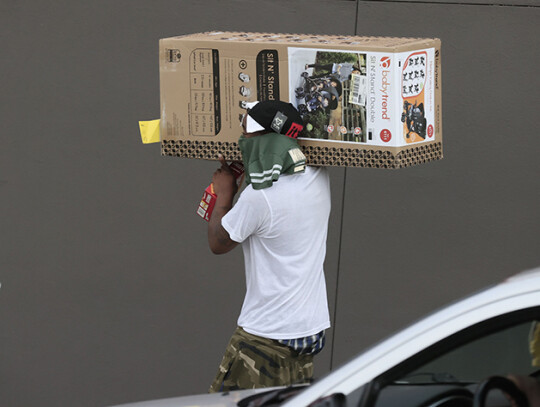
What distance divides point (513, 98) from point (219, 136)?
7.67 ft

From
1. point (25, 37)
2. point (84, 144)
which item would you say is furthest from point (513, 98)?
point (25, 37)

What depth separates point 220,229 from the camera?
367 cm

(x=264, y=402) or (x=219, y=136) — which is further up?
(x=219, y=136)

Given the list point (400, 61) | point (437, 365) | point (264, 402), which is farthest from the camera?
point (400, 61)

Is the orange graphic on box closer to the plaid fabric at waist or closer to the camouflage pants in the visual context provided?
the plaid fabric at waist

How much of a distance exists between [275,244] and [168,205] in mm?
1911

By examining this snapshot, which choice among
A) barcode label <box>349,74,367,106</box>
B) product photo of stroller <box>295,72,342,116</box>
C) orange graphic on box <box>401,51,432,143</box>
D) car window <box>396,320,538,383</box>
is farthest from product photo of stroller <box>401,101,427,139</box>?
car window <box>396,320,538,383</box>

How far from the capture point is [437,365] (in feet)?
7.97

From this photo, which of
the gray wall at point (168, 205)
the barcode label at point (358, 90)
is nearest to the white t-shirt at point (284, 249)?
the barcode label at point (358, 90)

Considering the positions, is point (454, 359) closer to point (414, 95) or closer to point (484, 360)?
point (484, 360)

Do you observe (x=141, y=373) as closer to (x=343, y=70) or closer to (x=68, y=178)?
(x=68, y=178)

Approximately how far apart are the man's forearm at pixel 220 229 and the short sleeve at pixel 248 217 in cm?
9

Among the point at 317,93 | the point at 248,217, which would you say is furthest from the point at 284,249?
the point at 317,93

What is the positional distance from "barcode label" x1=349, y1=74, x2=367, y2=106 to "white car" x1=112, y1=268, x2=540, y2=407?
1243mm
